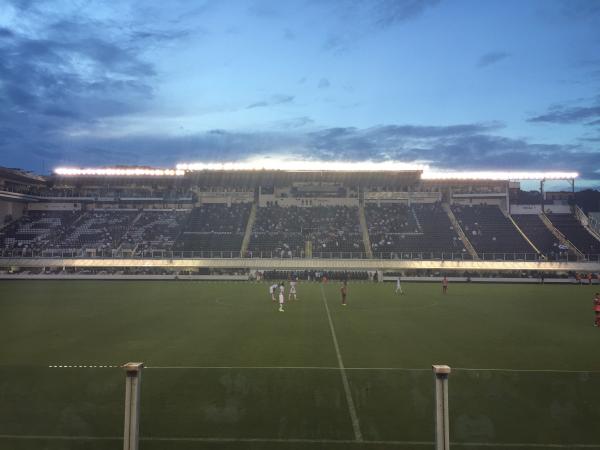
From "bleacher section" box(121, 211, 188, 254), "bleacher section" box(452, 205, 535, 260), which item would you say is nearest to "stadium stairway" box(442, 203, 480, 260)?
"bleacher section" box(452, 205, 535, 260)

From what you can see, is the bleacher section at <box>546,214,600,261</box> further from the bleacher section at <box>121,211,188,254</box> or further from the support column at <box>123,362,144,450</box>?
the support column at <box>123,362,144,450</box>

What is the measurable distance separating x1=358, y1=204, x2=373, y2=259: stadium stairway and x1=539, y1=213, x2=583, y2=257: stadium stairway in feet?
86.0

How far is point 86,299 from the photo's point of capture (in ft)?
105

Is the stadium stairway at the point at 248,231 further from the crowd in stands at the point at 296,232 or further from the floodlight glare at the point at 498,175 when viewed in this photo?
the floodlight glare at the point at 498,175

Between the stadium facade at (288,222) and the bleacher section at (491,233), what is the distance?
166 millimetres

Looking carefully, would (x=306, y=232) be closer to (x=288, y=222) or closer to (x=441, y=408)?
(x=288, y=222)

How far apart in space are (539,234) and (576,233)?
496 centimetres

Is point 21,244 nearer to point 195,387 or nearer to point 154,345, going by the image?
point 154,345

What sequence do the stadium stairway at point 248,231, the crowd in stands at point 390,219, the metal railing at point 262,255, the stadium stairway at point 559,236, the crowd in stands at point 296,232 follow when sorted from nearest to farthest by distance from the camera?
the metal railing at point 262,255
the stadium stairway at point 559,236
the crowd in stands at point 296,232
the stadium stairway at point 248,231
the crowd in stands at point 390,219

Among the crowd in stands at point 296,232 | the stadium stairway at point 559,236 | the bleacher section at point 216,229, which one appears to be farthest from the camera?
the bleacher section at point 216,229

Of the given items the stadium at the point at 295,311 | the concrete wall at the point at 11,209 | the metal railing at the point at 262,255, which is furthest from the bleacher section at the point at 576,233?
the concrete wall at the point at 11,209

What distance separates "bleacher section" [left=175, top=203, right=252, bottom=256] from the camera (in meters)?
58.8

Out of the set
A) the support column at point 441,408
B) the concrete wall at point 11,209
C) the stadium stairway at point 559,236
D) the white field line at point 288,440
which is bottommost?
the white field line at point 288,440

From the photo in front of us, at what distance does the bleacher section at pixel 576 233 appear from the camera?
55.4 m
